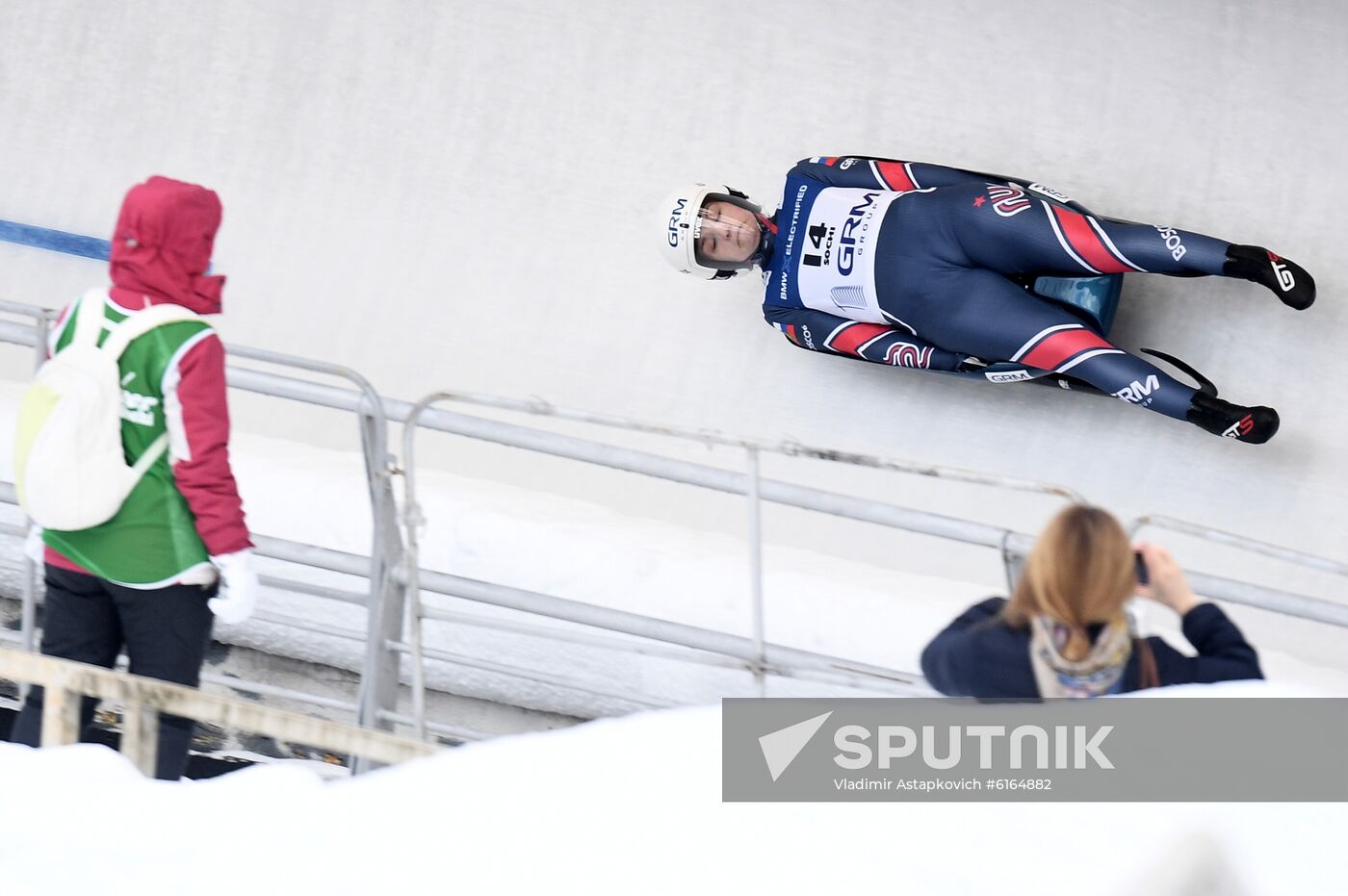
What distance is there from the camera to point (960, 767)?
2016 millimetres

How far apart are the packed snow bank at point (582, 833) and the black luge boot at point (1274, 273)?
5.72ft

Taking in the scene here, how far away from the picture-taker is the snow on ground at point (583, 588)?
3.55 meters

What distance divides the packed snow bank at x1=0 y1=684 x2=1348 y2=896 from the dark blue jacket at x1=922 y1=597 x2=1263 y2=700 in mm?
90

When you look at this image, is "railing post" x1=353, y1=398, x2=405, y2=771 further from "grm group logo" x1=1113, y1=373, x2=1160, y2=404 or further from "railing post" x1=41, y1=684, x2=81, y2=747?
"grm group logo" x1=1113, y1=373, x2=1160, y2=404

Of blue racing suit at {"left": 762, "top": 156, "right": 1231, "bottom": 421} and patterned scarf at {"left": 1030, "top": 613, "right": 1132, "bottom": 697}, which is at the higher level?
blue racing suit at {"left": 762, "top": 156, "right": 1231, "bottom": 421}

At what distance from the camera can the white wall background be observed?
12.6ft

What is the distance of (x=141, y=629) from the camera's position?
8.42 ft

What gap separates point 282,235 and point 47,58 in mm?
1271

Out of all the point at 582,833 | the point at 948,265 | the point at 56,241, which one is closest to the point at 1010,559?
the point at 582,833

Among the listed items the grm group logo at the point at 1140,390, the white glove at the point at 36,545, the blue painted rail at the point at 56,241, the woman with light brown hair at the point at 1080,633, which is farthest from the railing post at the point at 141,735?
the blue painted rail at the point at 56,241

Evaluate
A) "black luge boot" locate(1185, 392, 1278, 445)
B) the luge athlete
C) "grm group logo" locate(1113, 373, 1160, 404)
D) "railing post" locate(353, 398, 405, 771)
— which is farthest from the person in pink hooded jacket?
"black luge boot" locate(1185, 392, 1278, 445)

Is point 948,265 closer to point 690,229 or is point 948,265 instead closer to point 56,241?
point 690,229

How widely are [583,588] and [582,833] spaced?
1.82 metres

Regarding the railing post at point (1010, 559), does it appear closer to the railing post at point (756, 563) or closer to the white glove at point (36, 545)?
the railing post at point (756, 563)
